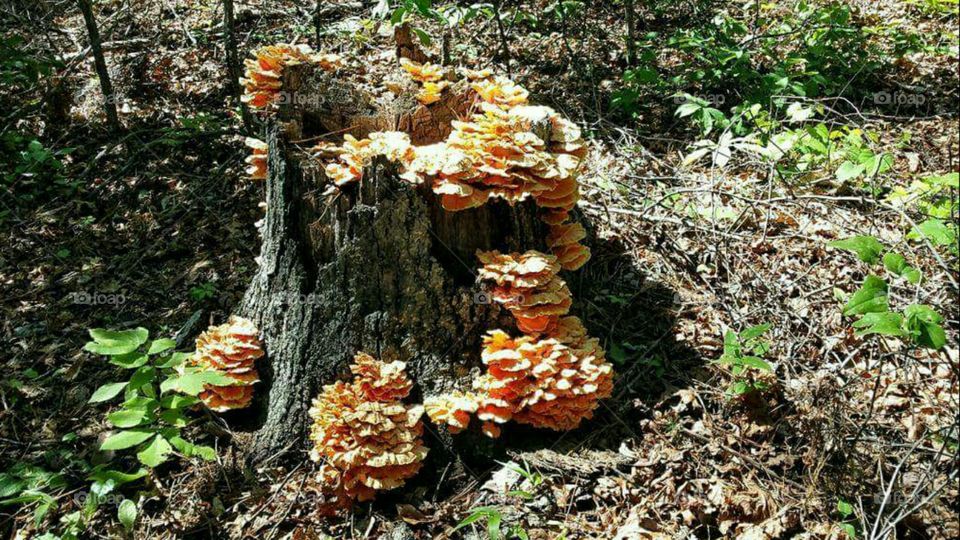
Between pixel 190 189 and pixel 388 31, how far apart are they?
4441 mm

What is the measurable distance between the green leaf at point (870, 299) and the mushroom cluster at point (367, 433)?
101 inches

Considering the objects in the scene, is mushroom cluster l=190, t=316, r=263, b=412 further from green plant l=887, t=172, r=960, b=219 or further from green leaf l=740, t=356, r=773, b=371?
green plant l=887, t=172, r=960, b=219

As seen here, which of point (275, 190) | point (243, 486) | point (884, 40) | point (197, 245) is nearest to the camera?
point (243, 486)

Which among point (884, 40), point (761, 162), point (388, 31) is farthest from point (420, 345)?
point (884, 40)

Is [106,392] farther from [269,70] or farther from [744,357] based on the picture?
[744,357]

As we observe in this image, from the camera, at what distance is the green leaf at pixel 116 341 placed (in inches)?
159

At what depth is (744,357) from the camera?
4.15 metres

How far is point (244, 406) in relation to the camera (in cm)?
459

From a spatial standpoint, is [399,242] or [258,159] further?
[258,159]

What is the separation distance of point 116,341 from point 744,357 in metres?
4.12

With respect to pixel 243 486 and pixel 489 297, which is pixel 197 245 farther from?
pixel 489 297

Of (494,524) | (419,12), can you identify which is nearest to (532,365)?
(494,524)

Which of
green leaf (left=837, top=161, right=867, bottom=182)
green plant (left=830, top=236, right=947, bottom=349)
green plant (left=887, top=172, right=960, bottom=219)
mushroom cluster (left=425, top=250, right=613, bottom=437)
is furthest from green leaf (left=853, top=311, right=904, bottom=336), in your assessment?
mushroom cluster (left=425, top=250, right=613, bottom=437)

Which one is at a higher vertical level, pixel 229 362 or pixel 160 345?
pixel 160 345
